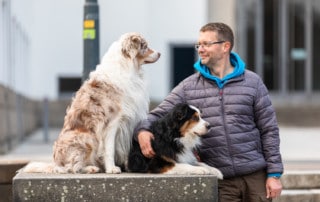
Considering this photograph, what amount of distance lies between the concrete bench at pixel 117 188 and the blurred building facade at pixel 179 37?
19.9 meters

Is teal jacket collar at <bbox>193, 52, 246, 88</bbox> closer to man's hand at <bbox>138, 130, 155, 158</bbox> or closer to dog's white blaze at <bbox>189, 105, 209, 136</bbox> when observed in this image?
dog's white blaze at <bbox>189, 105, 209, 136</bbox>

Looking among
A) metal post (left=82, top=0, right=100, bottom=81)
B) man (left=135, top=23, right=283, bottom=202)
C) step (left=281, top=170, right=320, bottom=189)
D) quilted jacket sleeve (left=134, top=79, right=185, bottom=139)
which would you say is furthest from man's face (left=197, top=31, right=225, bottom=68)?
metal post (left=82, top=0, right=100, bottom=81)

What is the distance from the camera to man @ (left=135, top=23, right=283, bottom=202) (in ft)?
17.4

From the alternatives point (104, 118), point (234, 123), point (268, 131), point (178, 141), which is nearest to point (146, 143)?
point (178, 141)

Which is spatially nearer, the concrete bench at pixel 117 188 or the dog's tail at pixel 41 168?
the concrete bench at pixel 117 188

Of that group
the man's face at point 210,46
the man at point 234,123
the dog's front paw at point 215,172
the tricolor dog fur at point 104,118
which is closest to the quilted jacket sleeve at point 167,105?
the man at point 234,123

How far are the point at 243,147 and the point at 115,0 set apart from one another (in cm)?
2108

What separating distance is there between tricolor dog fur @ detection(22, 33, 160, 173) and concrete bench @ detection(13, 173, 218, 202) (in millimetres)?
408

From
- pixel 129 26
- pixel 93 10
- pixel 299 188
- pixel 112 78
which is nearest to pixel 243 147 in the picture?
pixel 112 78

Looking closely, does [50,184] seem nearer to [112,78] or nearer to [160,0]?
[112,78]

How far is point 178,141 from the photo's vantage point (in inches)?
204

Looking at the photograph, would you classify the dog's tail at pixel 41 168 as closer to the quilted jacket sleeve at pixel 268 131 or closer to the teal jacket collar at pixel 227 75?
the teal jacket collar at pixel 227 75

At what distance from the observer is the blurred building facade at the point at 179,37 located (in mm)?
25953

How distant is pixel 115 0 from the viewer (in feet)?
85.0
